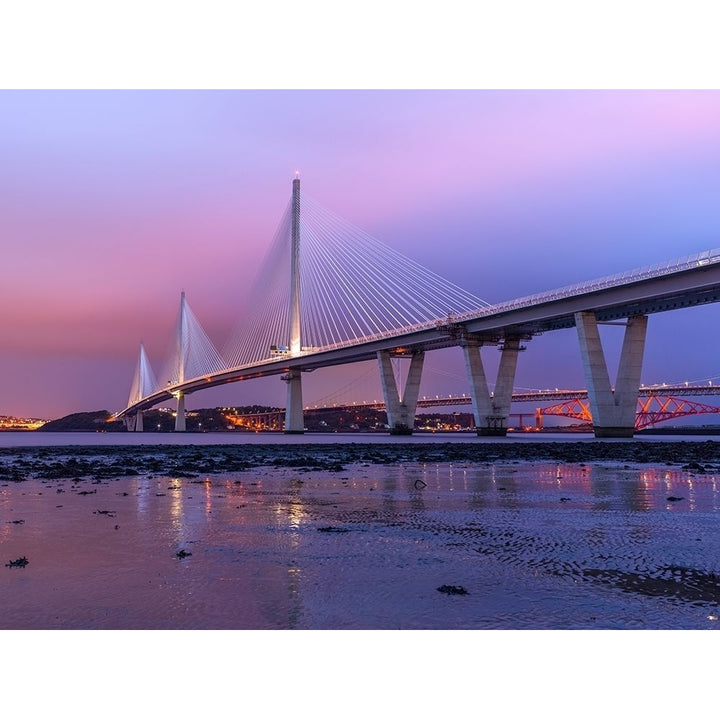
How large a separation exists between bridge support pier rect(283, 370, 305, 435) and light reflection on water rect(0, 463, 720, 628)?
82.0m

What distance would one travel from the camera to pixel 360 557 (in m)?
8.93

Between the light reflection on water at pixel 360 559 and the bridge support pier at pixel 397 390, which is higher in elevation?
the bridge support pier at pixel 397 390

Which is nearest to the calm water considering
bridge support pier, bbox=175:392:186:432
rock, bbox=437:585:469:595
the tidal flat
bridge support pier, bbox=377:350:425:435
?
bridge support pier, bbox=377:350:425:435

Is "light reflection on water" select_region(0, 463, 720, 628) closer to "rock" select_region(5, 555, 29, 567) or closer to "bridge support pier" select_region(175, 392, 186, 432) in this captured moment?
"rock" select_region(5, 555, 29, 567)

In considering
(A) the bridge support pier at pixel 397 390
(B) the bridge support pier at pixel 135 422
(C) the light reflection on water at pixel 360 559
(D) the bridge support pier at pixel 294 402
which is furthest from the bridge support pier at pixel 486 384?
(B) the bridge support pier at pixel 135 422

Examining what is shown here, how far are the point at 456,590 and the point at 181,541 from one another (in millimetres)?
4960

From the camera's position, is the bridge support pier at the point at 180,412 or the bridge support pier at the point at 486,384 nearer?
the bridge support pier at the point at 486,384

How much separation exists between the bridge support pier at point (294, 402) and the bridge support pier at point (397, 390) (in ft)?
56.0

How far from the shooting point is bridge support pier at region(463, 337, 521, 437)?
74.4 m

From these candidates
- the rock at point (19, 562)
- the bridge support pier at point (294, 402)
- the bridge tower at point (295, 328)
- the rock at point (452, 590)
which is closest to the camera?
the rock at point (452, 590)

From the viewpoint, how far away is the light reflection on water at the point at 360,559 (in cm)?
629

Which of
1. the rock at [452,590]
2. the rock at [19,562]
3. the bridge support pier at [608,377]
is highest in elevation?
the bridge support pier at [608,377]

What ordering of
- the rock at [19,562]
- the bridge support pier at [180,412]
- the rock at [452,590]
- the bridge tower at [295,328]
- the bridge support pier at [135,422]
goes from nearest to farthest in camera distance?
the rock at [452,590] → the rock at [19,562] → the bridge tower at [295,328] → the bridge support pier at [180,412] → the bridge support pier at [135,422]

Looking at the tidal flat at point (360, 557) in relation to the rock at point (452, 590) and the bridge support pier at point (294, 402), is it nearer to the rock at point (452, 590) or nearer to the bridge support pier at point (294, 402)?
the rock at point (452, 590)
